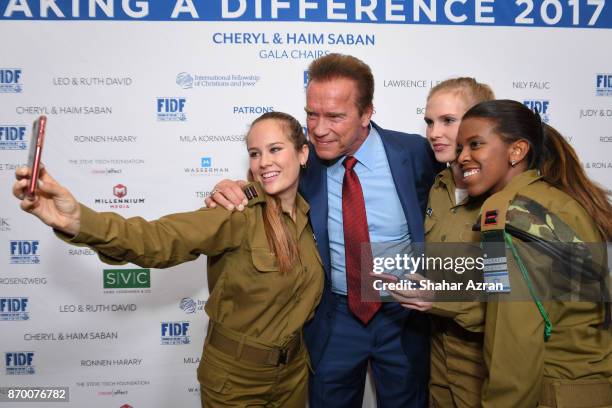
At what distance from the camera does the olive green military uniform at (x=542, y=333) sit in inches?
47.6

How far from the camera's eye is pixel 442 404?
5.96ft

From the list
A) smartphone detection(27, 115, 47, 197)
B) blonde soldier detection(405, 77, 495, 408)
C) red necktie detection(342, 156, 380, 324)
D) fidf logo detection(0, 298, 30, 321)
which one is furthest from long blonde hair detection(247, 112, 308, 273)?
fidf logo detection(0, 298, 30, 321)

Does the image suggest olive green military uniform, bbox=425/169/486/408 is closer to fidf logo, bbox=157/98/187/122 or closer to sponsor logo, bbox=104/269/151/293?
fidf logo, bbox=157/98/187/122

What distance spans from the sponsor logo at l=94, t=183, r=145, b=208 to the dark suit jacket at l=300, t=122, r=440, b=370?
127 centimetres

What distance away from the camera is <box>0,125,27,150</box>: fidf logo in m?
2.68

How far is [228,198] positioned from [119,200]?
1.43 meters

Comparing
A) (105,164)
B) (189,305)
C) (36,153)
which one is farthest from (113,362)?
(36,153)

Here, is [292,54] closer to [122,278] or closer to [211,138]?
[211,138]

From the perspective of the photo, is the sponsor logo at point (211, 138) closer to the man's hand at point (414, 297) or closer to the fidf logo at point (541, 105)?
the man's hand at point (414, 297)

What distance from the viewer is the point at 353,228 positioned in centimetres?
186

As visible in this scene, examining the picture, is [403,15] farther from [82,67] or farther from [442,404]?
[442,404]

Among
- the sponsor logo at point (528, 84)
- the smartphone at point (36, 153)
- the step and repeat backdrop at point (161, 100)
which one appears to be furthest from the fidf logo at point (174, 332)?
the sponsor logo at point (528, 84)

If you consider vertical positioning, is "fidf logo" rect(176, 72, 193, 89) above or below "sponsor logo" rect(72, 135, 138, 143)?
above

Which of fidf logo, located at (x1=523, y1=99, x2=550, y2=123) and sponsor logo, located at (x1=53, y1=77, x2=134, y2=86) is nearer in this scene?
sponsor logo, located at (x1=53, y1=77, x2=134, y2=86)
